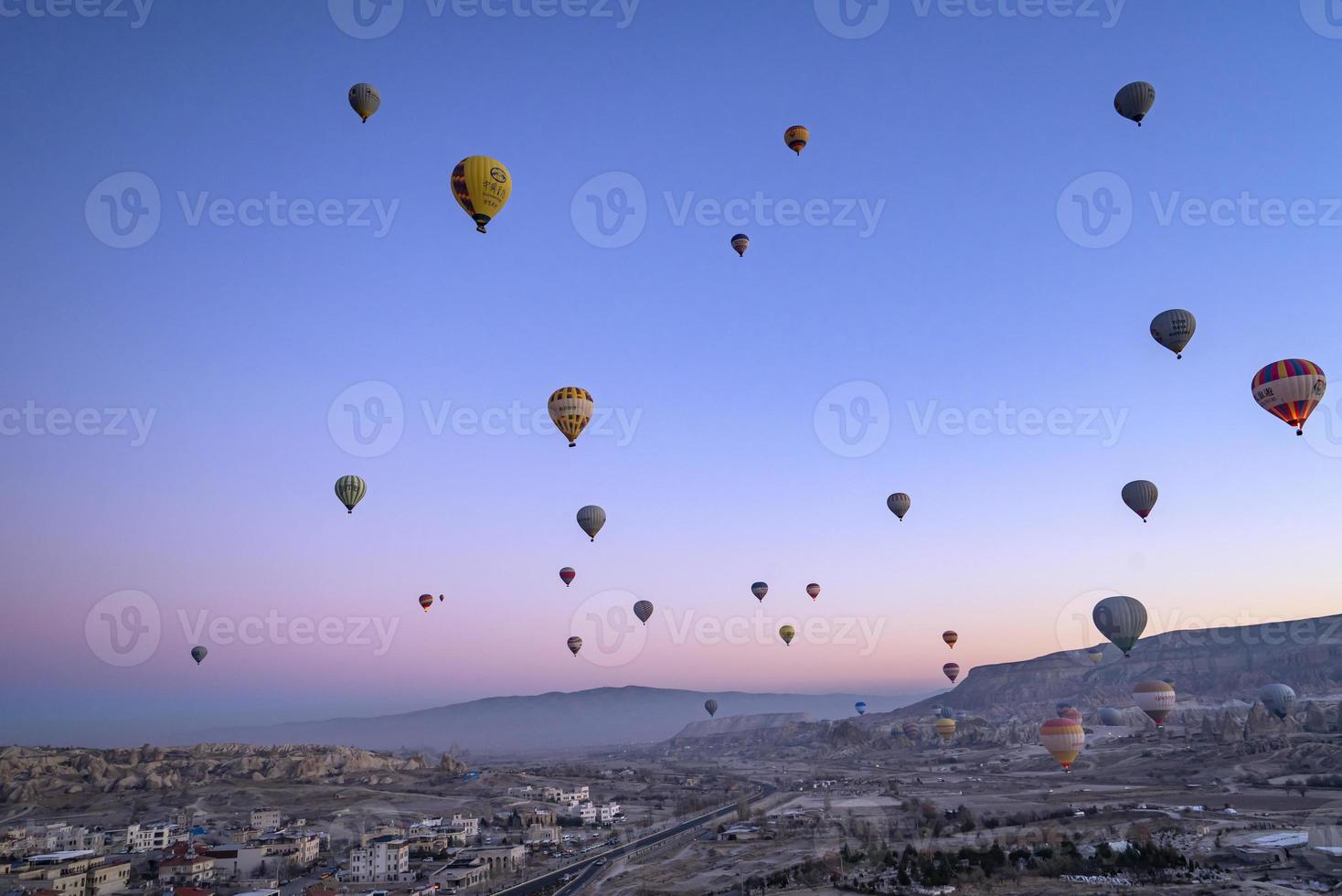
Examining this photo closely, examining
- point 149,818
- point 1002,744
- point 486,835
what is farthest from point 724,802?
point 1002,744

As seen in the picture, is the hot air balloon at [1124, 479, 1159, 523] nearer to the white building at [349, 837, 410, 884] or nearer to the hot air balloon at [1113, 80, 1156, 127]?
the hot air balloon at [1113, 80, 1156, 127]

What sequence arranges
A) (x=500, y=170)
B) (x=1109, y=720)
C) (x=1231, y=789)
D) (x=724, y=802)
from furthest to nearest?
(x=1109, y=720) → (x=724, y=802) → (x=1231, y=789) → (x=500, y=170)

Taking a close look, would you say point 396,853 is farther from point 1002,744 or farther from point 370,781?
point 1002,744

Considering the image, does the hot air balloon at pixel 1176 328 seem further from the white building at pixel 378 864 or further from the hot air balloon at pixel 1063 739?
the white building at pixel 378 864

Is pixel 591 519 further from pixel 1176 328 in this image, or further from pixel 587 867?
pixel 1176 328

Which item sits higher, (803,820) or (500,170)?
(500,170)

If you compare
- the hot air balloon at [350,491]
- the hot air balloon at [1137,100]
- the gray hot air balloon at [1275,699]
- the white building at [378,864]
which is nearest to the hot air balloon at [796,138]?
the hot air balloon at [1137,100]

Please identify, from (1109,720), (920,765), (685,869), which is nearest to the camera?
(685,869)
